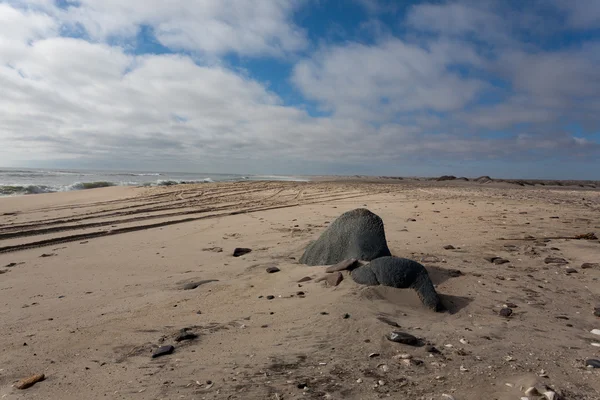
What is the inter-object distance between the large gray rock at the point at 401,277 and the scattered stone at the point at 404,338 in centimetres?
81

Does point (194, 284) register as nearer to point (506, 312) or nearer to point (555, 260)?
point (506, 312)

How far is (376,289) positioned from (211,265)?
106 inches

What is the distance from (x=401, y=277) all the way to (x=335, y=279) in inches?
28.8

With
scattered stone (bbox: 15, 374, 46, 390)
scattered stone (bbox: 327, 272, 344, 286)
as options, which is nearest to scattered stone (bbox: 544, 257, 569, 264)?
scattered stone (bbox: 327, 272, 344, 286)

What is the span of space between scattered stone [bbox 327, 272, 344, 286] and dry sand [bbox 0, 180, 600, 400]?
152mm

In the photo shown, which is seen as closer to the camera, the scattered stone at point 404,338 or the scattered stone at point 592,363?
the scattered stone at point 592,363

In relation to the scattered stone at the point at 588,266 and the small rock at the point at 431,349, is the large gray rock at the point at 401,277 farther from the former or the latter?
the scattered stone at the point at 588,266

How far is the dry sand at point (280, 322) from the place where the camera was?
7.54 ft

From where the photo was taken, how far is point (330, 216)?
1007 cm

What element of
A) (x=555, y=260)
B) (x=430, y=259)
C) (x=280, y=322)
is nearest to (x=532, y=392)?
(x=280, y=322)

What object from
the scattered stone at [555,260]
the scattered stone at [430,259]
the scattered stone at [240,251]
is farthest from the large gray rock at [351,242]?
the scattered stone at [555,260]

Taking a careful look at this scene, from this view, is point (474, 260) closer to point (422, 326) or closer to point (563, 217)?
point (422, 326)

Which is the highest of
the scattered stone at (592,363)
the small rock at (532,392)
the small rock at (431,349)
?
the scattered stone at (592,363)

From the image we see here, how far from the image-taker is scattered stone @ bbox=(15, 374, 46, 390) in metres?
2.34
